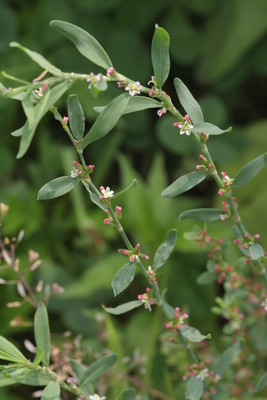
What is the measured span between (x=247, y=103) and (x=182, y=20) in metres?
0.32

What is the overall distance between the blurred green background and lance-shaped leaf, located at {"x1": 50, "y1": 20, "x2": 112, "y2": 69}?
81cm

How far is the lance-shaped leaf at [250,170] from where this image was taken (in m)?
0.58

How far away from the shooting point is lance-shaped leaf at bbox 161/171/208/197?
553 millimetres

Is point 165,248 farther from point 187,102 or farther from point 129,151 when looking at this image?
point 129,151

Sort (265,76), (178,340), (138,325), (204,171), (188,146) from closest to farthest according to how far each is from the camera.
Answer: (204,171), (178,340), (138,325), (188,146), (265,76)

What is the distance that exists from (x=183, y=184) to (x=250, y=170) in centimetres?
7

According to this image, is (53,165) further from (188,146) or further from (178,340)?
(178,340)

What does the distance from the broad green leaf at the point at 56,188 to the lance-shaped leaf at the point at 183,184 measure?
0.08 meters

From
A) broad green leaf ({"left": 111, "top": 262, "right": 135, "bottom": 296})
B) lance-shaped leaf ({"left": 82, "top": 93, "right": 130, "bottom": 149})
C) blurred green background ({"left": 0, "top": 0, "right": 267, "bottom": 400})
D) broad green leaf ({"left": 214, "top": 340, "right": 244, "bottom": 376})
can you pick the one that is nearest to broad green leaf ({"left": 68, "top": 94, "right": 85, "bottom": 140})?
lance-shaped leaf ({"left": 82, "top": 93, "right": 130, "bottom": 149})

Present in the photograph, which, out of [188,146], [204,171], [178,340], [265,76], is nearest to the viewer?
[204,171]

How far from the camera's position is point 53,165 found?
1.54 metres

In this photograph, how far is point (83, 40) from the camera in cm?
49

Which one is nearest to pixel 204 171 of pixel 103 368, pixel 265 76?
pixel 103 368

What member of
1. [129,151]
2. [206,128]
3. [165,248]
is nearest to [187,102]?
[206,128]
